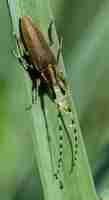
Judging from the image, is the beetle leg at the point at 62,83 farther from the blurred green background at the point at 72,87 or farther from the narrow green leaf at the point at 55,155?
the narrow green leaf at the point at 55,155

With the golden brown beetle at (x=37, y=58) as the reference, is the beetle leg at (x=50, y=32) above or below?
above

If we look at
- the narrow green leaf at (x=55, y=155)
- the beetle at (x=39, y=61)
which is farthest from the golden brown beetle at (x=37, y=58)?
the narrow green leaf at (x=55, y=155)

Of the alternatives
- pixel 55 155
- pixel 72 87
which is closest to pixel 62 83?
pixel 72 87

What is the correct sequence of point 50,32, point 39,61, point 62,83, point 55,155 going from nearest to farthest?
1. point 55,155
2. point 50,32
3. point 62,83
4. point 39,61

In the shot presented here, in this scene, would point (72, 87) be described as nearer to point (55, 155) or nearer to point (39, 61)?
point (39, 61)

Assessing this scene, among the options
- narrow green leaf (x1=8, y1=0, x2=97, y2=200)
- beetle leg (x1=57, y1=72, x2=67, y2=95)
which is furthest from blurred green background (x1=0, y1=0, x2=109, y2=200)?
narrow green leaf (x1=8, y1=0, x2=97, y2=200)

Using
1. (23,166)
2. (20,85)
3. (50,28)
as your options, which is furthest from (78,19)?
(23,166)

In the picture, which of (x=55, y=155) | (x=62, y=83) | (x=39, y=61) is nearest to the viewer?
(x=55, y=155)
